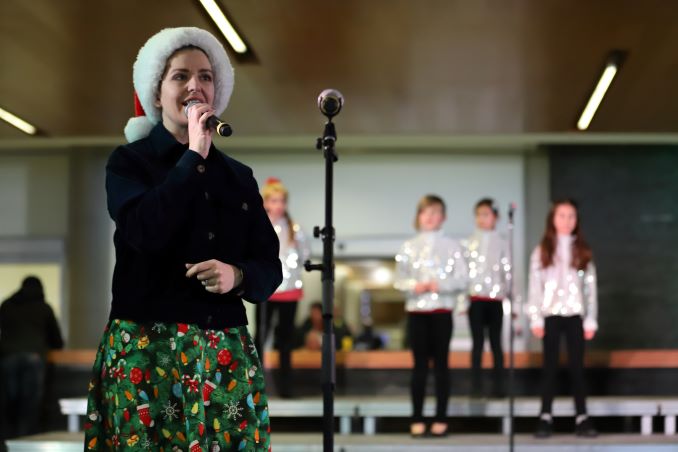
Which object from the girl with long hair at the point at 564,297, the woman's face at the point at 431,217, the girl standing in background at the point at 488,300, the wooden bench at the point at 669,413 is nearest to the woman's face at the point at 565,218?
the girl with long hair at the point at 564,297

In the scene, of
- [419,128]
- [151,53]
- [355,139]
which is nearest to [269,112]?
[419,128]

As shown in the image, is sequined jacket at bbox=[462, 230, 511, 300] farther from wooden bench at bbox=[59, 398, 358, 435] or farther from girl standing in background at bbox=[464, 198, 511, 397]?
wooden bench at bbox=[59, 398, 358, 435]

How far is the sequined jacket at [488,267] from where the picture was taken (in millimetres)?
7129

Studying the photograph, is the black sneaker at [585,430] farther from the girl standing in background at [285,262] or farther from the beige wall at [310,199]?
the beige wall at [310,199]

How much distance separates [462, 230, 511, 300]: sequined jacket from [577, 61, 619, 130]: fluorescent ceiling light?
1.32 metres

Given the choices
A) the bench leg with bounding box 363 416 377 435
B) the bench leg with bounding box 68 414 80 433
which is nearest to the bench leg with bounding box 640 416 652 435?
the bench leg with bounding box 363 416 377 435

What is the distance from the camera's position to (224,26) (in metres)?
6.08

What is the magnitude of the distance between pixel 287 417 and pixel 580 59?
3.11m

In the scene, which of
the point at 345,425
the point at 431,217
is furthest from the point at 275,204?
the point at 345,425

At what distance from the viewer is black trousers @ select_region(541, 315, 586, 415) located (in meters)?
6.24

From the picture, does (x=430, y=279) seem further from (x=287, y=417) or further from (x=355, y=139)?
(x=355, y=139)

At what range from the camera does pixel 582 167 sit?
1090cm

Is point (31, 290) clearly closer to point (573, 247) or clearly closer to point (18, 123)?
point (18, 123)

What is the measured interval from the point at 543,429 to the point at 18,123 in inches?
199
